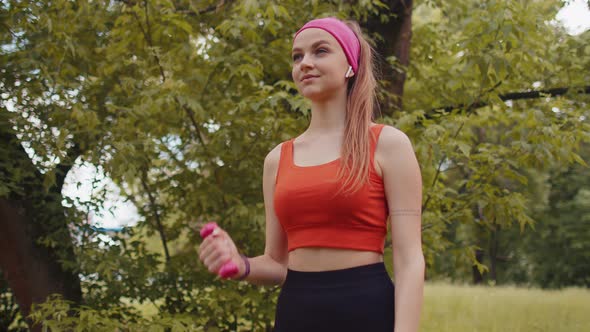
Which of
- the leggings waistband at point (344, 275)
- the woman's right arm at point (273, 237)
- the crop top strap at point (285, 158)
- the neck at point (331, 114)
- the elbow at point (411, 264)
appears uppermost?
the neck at point (331, 114)

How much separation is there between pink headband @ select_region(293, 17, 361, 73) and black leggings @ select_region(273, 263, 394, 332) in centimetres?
70

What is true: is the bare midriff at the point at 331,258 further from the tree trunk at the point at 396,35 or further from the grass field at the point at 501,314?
the grass field at the point at 501,314

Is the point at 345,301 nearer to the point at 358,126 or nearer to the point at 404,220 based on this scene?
the point at 404,220

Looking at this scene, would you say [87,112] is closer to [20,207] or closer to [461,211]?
[20,207]

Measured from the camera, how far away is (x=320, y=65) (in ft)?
6.76

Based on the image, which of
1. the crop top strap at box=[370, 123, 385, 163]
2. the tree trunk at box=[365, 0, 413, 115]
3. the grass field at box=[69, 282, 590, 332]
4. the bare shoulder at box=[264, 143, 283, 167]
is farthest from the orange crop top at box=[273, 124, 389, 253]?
the grass field at box=[69, 282, 590, 332]

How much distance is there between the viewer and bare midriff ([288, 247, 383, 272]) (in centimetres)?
192

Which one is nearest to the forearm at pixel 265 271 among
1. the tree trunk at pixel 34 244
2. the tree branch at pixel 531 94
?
the tree trunk at pixel 34 244

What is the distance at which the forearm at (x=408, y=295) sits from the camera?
1826mm

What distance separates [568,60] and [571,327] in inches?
173

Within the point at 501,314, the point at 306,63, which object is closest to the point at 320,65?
the point at 306,63

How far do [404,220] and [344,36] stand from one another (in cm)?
66

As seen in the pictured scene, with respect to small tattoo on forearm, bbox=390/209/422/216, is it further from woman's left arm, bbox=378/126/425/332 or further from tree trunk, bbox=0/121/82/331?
tree trunk, bbox=0/121/82/331

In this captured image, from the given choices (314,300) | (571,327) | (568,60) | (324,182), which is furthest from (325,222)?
(571,327)
